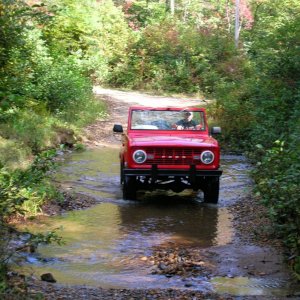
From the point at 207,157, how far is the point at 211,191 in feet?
2.73

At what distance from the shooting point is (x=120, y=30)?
3491 cm

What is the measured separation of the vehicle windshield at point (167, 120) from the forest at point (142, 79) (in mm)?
1424

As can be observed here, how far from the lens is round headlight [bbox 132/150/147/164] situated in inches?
365

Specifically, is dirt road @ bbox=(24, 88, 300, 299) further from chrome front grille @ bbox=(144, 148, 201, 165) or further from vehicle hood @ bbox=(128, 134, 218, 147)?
vehicle hood @ bbox=(128, 134, 218, 147)

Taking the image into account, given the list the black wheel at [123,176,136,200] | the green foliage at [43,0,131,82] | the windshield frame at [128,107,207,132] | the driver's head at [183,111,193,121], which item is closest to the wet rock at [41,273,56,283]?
the black wheel at [123,176,136,200]

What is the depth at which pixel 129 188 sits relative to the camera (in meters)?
9.77

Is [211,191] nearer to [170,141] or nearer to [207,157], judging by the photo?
[207,157]

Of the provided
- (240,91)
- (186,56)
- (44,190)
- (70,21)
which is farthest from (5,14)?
(186,56)

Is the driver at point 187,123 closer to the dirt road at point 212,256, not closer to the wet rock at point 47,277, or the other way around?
the dirt road at point 212,256

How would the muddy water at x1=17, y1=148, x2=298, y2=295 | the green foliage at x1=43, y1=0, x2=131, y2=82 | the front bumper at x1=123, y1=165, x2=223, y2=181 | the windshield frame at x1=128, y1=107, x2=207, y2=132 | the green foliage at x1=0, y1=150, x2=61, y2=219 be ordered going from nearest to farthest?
the green foliage at x1=0, y1=150, x2=61, y2=219 < the muddy water at x1=17, y1=148, x2=298, y2=295 < the front bumper at x1=123, y1=165, x2=223, y2=181 < the windshield frame at x1=128, y1=107, x2=207, y2=132 < the green foliage at x1=43, y1=0, x2=131, y2=82

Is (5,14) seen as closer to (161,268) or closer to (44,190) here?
(44,190)

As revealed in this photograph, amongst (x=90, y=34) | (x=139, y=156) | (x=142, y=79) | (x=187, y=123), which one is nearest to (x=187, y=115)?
(x=187, y=123)

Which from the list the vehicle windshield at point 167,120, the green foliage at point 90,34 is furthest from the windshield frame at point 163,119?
the green foliage at point 90,34

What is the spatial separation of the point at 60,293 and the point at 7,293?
1.08 meters
